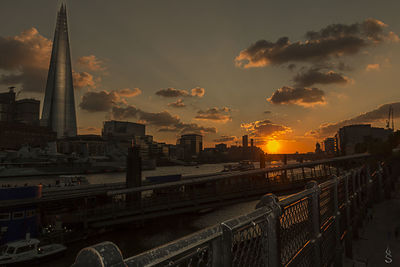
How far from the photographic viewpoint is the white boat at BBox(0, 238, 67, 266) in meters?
20.2

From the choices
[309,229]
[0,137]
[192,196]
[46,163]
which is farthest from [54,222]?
[0,137]

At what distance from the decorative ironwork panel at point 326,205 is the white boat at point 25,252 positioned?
80.0 ft

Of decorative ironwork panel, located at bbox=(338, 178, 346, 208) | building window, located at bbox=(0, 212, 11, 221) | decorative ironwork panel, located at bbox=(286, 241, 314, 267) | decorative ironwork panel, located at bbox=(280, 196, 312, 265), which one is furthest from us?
building window, located at bbox=(0, 212, 11, 221)

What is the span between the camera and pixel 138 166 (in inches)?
1278

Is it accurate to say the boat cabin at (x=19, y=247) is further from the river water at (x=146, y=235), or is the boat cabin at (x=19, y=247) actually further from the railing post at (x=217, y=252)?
the railing post at (x=217, y=252)

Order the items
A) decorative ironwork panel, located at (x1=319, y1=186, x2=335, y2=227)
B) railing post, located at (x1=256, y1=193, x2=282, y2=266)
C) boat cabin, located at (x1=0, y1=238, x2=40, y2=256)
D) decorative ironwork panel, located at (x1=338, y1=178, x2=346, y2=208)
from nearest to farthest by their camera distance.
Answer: railing post, located at (x1=256, y1=193, x2=282, y2=266) < decorative ironwork panel, located at (x1=319, y1=186, x2=335, y2=227) < decorative ironwork panel, located at (x1=338, y1=178, x2=346, y2=208) < boat cabin, located at (x1=0, y1=238, x2=40, y2=256)

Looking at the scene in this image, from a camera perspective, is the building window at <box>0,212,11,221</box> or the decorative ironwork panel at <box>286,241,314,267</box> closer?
the decorative ironwork panel at <box>286,241,314,267</box>

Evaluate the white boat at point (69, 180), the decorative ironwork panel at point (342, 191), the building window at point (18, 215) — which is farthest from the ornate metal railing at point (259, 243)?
the white boat at point (69, 180)

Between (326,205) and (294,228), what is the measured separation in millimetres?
4411

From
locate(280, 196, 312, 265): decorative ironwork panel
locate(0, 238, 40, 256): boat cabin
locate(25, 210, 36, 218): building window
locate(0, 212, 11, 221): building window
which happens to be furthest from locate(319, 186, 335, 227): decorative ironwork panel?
locate(0, 212, 11, 221): building window

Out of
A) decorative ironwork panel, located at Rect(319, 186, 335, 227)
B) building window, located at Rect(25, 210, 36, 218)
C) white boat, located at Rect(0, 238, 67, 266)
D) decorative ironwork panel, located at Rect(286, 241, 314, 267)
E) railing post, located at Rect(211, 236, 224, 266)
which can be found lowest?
white boat, located at Rect(0, 238, 67, 266)

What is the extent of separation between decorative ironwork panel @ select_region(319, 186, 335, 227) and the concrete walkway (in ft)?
9.12

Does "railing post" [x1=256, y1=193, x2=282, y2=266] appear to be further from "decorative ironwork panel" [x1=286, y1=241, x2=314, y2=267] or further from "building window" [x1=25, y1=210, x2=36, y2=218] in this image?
"building window" [x1=25, y1=210, x2=36, y2=218]

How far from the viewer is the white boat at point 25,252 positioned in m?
20.2
